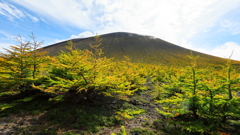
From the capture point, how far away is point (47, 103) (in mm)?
7633

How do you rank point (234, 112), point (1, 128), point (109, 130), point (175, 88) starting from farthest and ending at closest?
point (175, 88)
point (109, 130)
point (1, 128)
point (234, 112)

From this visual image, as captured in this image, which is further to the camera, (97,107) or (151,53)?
(151,53)

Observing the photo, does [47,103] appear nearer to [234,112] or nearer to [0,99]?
[0,99]

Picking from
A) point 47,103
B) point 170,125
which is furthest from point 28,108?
point 170,125

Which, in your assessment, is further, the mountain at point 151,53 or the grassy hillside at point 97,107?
the mountain at point 151,53

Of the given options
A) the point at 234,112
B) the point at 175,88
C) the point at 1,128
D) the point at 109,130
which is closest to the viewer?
the point at 234,112

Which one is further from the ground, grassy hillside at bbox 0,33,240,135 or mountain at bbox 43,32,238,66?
mountain at bbox 43,32,238,66

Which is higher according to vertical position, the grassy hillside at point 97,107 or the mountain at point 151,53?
the mountain at point 151,53

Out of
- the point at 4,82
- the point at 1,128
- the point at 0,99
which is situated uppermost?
the point at 4,82

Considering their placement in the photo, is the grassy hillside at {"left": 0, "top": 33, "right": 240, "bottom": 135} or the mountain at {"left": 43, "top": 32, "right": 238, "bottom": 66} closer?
the grassy hillside at {"left": 0, "top": 33, "right": 240, "bottom": 135}

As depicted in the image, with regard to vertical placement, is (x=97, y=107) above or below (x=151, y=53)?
below

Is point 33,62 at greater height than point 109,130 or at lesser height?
greater

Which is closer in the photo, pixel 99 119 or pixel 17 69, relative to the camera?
pixel 99 119

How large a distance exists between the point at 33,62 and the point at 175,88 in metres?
10.8
